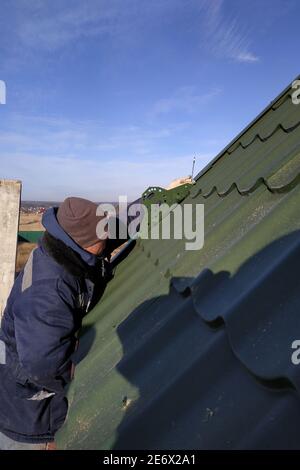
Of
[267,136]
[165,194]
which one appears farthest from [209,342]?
[165,194]

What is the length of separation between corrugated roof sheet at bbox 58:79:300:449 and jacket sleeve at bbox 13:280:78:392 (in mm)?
173

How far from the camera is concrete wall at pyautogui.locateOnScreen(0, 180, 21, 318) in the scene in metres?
5.95

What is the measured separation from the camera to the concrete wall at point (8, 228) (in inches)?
234

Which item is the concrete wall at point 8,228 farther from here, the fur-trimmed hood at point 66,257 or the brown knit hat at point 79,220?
the fur-trimmed hood at point 66,257

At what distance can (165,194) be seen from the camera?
419cm

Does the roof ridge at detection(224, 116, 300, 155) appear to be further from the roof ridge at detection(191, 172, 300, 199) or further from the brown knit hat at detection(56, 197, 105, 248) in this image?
the brown knit hat at detection(56, 197, 105, 248)

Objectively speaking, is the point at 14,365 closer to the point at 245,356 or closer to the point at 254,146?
the point at 245,356

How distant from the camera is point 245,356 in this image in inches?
41.6

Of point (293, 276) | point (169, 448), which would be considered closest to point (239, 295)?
point (293, 276)

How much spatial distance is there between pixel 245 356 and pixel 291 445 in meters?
0.27

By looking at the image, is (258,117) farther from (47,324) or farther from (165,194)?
(47,324)

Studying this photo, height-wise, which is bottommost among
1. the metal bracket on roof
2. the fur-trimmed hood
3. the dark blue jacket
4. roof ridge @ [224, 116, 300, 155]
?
the dark blue jacket

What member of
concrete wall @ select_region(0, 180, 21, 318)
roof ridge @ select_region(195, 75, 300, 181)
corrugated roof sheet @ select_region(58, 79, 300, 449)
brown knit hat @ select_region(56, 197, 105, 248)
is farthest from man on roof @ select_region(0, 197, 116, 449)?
concrete wall @ select_region(0, 180, 21, 318)

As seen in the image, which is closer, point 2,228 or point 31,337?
point 31,337
